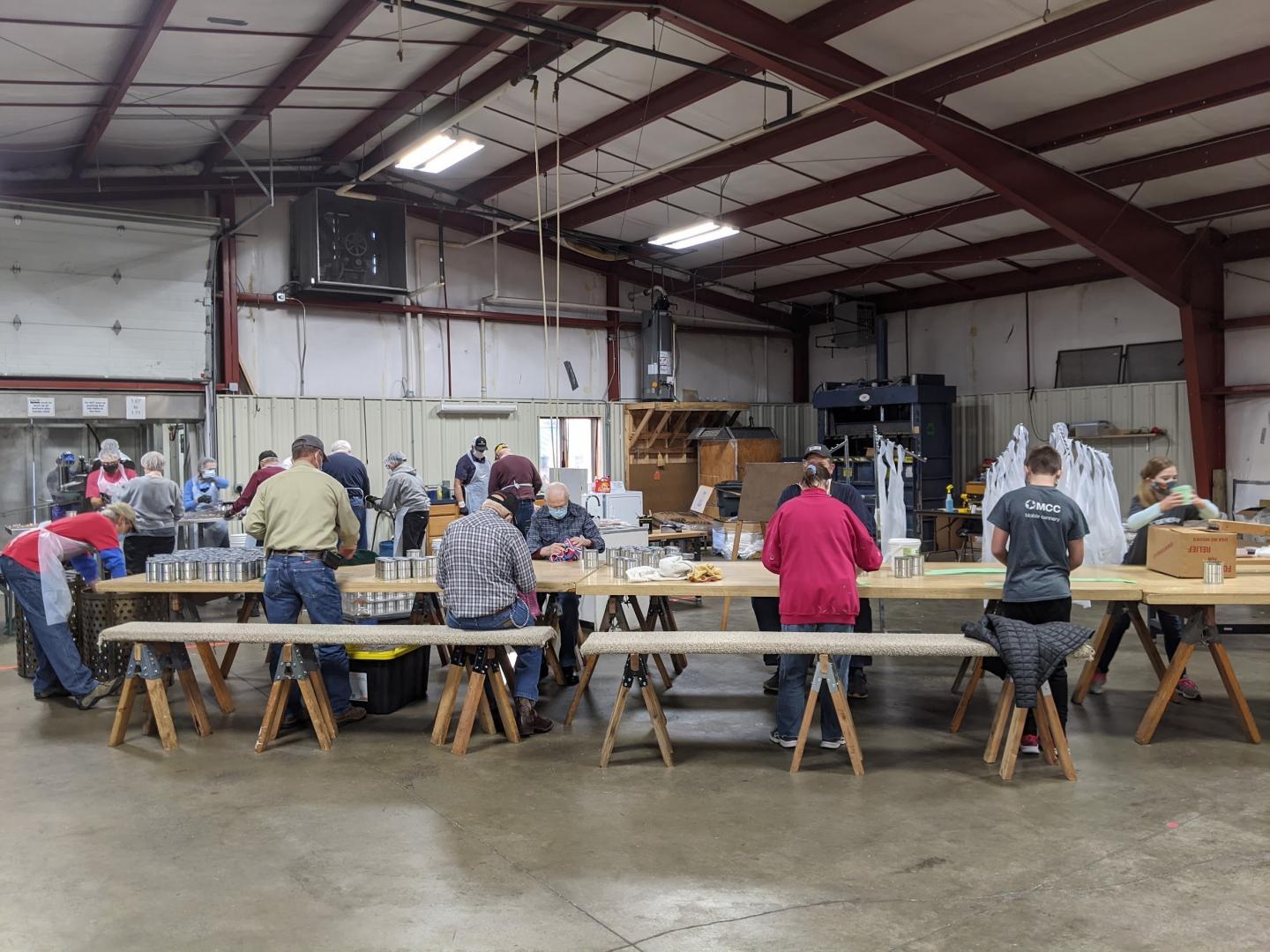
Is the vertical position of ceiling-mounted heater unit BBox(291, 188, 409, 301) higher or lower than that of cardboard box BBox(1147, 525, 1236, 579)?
higher

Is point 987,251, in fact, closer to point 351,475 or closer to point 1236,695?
point 351,475

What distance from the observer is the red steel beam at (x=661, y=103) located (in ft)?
25.2

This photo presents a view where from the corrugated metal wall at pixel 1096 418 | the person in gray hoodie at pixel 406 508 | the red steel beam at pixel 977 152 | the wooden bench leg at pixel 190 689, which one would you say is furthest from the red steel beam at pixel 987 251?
the wooden bench leg at pixel 190 689

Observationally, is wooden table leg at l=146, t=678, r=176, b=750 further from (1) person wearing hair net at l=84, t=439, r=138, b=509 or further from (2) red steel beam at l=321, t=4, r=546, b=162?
(2) red steel beam at l=321, t=4, r=546, b=162

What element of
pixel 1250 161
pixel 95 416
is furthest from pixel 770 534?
pixel 95 416

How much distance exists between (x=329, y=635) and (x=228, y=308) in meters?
8.29

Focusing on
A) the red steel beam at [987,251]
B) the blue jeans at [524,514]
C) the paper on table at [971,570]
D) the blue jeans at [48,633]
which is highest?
the red steel beam at [987,251]

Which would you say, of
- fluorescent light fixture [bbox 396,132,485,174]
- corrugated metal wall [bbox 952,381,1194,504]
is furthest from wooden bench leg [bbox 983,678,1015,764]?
corrugated metal wall [bbox 952,381,1194,504]

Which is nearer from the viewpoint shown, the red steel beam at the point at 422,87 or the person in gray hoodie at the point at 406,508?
the red steel beam at the point at 422,87

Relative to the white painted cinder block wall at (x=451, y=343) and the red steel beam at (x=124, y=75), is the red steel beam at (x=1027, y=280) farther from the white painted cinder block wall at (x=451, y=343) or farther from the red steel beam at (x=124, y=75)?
the red steel beam at (x=124, y=75)

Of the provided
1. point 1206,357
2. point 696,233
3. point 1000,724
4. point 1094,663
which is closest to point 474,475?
point 696,233

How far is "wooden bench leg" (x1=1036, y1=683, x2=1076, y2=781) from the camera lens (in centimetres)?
463

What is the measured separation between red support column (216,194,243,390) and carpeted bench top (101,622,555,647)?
733cm

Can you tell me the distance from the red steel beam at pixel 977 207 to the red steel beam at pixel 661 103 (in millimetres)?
2730
